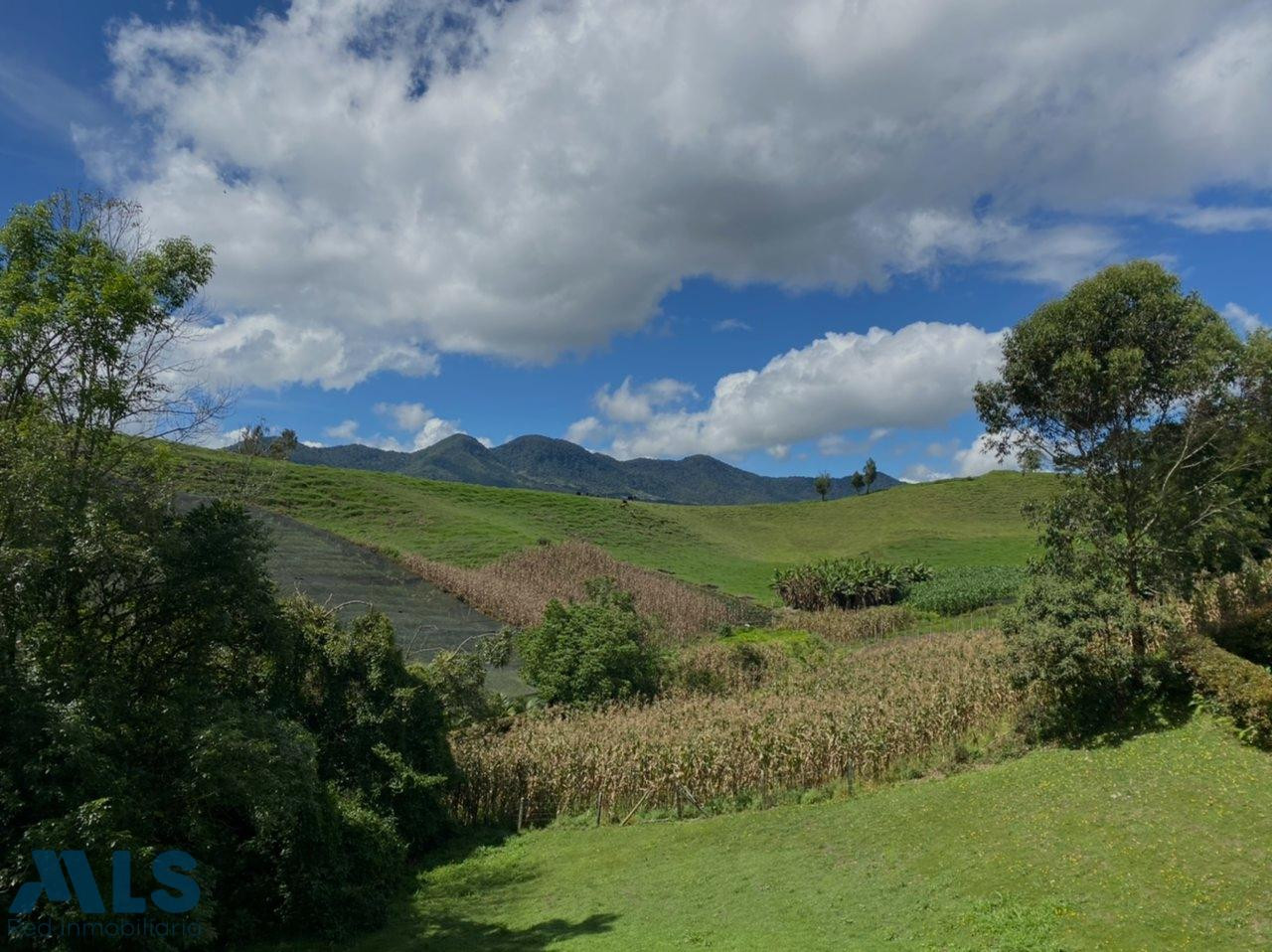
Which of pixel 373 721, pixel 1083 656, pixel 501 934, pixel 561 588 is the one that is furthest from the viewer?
pixel 561 588

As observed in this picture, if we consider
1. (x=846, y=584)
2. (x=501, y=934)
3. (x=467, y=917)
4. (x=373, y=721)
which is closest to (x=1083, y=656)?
(x=501, y=934)

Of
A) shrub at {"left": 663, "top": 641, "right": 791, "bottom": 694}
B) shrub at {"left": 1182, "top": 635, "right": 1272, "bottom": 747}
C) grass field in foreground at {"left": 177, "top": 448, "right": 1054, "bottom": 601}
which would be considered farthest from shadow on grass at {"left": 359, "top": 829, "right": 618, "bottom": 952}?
grass field in foreground at {"left": 177, "top": 448, "right": 1054, "bottom": 601}

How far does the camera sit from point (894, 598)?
2064 inches

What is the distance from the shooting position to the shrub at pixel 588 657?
2447cm

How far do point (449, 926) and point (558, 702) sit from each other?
11.5 metres

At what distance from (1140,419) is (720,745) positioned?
1251 cm

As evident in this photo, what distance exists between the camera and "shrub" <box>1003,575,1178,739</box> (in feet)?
53.2

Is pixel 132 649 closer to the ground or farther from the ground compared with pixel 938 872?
farther from the ground

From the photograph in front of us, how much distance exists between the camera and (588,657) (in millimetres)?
24594

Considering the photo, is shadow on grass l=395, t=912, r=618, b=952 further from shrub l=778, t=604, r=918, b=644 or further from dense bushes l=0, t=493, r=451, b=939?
shrub l=778, t=604, r=918, b=644

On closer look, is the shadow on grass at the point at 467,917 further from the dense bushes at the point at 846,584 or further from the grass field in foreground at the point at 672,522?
the dense bushes at the point at 846,584

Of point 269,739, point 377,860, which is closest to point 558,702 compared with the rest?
point 377,860

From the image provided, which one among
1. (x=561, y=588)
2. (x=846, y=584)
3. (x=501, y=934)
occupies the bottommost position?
(x=501, y=934)

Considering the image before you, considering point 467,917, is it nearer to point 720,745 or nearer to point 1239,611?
point 720,745
